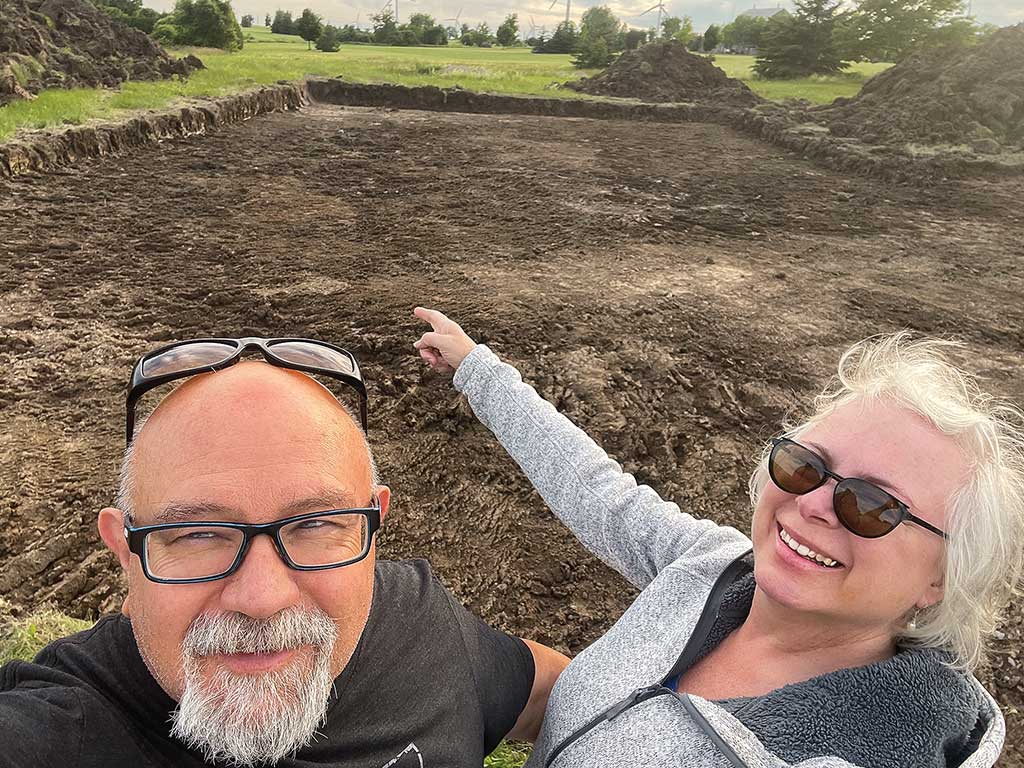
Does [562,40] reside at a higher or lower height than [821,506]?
lower

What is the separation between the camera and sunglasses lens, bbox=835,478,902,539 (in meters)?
1.53

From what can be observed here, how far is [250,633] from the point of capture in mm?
1281

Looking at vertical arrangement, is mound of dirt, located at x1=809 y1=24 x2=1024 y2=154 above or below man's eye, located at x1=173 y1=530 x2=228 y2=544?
below

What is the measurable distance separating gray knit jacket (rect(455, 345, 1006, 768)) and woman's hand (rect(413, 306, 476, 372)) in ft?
1.01

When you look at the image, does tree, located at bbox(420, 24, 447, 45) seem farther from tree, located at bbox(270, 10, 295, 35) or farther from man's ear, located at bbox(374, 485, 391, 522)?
man's ear, located at bbox(374, 485, 391, 522)

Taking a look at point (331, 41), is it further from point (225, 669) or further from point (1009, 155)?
point (225, 669)

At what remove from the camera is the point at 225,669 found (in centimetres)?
129

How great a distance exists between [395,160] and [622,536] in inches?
505

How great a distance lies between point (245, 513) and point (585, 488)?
3.58 ft

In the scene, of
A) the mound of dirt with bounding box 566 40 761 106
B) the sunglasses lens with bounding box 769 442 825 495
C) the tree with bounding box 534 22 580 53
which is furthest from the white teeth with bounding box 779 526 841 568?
the tree with bounding box 534 22 580 53

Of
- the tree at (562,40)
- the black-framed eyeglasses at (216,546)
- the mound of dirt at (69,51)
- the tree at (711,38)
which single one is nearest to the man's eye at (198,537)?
the black-framed eyeglasses at (216,546)

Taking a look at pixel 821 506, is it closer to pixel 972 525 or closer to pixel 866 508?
pixel 866 508

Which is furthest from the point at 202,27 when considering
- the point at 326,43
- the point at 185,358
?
the point at 185,358

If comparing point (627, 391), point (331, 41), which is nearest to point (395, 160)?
point (627, 391)
